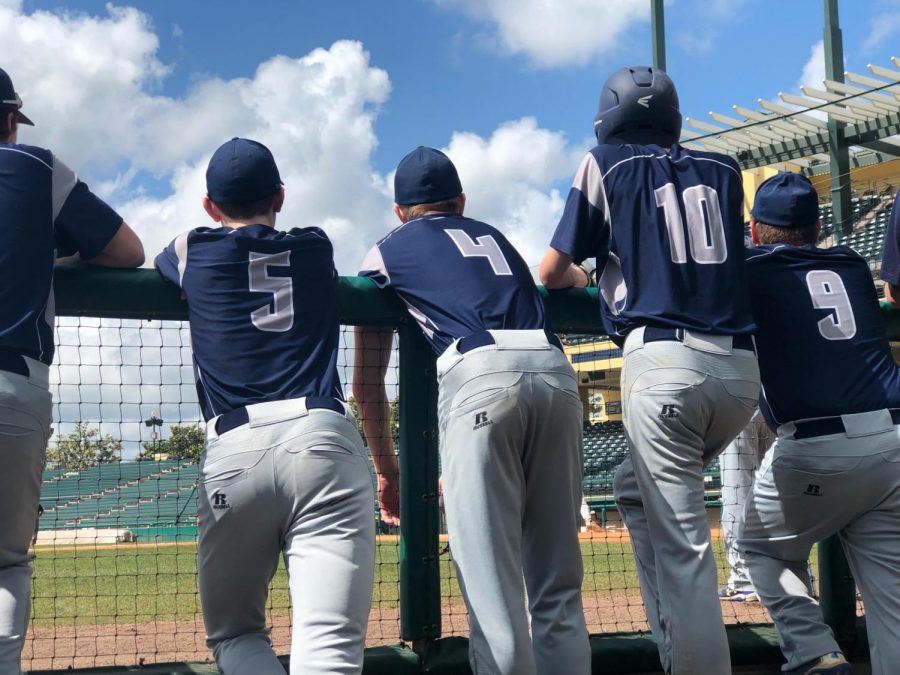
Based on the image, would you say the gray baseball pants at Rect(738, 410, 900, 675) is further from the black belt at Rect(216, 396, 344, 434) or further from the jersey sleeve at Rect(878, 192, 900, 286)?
the black belt at Rect(216, 396, 344, 434)

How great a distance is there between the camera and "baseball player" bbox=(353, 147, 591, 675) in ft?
9.03

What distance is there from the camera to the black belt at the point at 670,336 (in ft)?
9.77

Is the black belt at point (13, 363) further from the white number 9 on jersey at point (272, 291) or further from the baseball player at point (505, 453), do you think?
the baseball player at point (505, 453)

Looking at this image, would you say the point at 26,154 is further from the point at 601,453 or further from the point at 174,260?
the point at 601,453

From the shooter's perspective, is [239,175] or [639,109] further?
[639,109]

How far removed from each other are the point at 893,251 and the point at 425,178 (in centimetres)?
180

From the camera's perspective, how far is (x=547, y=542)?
114 inches

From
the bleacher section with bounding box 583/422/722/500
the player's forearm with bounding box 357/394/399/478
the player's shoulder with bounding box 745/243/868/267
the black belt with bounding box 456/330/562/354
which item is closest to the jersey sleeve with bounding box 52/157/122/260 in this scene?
the player's forearm with bounding box 357/394/399/478

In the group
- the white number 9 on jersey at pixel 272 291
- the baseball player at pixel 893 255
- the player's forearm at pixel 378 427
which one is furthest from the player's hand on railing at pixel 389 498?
the baseball player at pixel 893 255

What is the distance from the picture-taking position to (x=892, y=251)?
3707 mm

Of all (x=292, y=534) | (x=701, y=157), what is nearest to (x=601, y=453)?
(x=701, y=157)

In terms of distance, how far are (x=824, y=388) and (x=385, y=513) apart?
153 centimetres

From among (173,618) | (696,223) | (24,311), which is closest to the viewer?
(24,311)

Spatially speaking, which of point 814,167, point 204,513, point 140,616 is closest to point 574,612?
point 204,513
